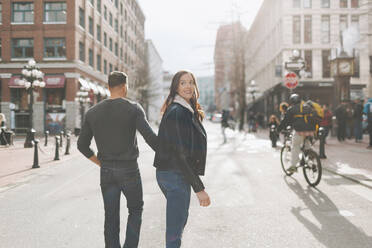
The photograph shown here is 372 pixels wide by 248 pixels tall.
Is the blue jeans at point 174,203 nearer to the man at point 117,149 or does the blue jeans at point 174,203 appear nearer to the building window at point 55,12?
the man at point 117,149

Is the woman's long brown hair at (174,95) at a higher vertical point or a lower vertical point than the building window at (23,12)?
lower

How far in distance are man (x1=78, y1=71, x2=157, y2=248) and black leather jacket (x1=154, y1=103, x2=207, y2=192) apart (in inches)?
13.6

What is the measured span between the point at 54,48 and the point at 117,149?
90.4 ft

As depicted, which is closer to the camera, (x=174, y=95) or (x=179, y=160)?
(x=179, y=160)

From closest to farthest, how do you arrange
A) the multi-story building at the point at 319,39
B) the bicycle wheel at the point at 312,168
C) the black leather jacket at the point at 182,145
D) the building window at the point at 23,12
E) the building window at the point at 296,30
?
1. the black leather jacket at the point at 182,145
2. the bicycle wheel at the point at 312,168
3. the building window at the point at 23,12
4. the multi-story building at the point at 319,39
5. the building window at the point at 296,30

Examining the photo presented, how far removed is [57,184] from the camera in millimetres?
7145

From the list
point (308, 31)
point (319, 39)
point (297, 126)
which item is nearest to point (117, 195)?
point (297, 126)

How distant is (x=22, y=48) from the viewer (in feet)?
90.8

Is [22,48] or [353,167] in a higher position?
[22,48]

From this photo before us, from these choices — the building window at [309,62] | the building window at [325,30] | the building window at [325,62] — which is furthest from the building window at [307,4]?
the building window at [325,62]

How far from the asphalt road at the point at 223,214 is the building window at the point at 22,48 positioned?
23.3m

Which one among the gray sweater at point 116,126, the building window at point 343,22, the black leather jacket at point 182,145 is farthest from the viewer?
the building window at point 343,22

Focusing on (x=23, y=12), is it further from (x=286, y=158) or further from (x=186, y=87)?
(x=186, y=87)

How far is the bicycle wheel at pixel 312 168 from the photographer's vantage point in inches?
245
